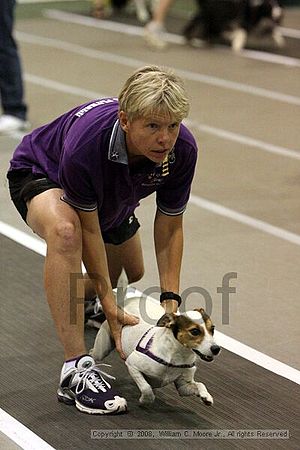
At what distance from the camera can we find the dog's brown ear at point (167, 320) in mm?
2941

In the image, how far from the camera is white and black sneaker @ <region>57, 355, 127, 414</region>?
3.07 metres

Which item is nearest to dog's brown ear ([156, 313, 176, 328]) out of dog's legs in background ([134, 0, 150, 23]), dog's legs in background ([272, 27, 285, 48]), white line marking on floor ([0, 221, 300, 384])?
white line marking on floor ([0, 221, 300, 384])

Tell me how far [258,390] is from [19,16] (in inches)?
326

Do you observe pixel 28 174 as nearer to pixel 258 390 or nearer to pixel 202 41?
pixel 258 390

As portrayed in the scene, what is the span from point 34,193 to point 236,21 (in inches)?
262

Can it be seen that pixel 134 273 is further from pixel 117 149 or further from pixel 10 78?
pixel 10 78

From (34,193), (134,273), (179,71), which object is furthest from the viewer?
(179,71)


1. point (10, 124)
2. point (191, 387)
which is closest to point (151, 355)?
point (191, 387)

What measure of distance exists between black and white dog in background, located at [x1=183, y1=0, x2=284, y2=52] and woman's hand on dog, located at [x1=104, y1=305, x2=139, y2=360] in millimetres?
6484

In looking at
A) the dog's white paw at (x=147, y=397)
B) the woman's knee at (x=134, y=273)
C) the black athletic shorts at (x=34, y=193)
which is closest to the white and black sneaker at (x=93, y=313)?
the woman's knee at (x=134, y=273)

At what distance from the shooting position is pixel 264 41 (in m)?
9.70

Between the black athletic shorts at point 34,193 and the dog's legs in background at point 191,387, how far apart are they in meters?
0.58

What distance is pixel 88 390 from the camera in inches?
122

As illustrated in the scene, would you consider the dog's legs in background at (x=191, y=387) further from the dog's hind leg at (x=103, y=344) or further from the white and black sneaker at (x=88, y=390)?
the dog's hind leg at (x=103, y=344)
